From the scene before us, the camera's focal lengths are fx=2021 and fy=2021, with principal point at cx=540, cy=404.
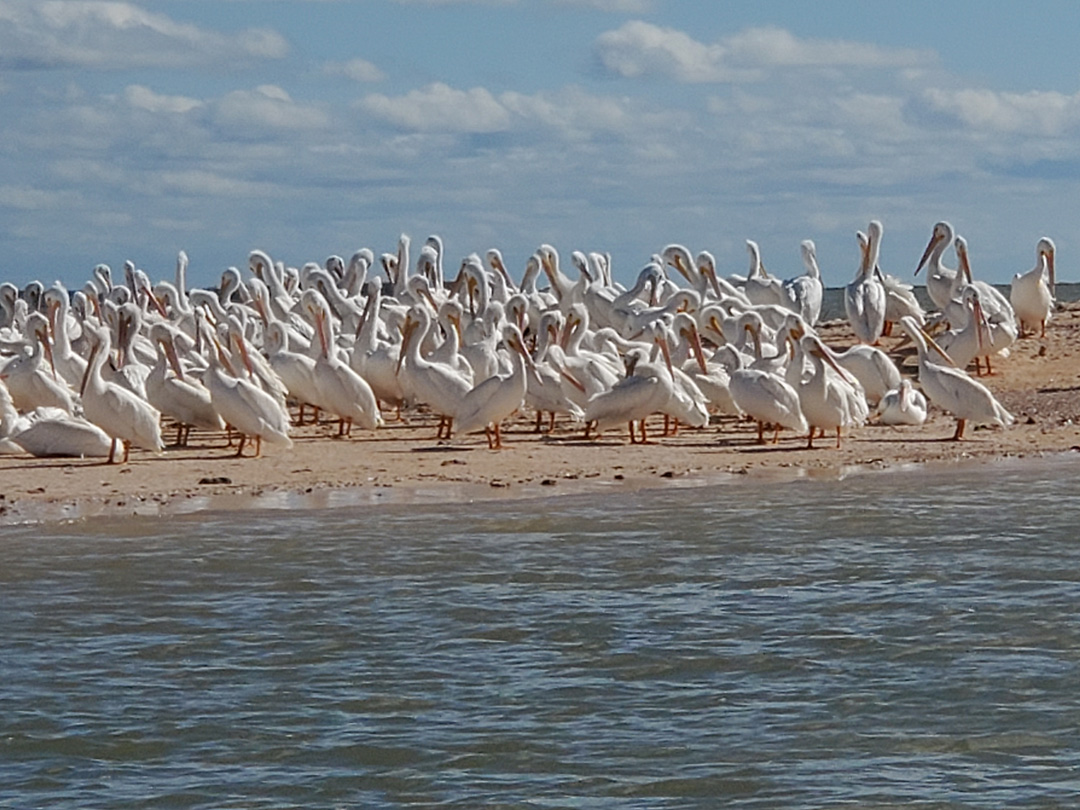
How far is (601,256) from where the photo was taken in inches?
947

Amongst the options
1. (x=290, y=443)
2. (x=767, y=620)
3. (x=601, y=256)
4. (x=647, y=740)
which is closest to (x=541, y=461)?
(x=290, y=443)

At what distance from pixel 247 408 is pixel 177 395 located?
3.35 ft

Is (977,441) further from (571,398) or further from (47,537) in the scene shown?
(47,537)

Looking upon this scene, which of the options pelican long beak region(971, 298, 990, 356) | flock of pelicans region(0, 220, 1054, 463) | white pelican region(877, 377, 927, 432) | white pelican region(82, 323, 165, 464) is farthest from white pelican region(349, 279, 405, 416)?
pelican long beak region(971, 298, 990, 356)

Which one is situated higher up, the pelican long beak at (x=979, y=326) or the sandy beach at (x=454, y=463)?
the pelican long beak at (x=979, y=326)

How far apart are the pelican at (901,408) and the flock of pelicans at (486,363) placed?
0.02m

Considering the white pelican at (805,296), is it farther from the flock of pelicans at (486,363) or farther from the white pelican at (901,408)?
the white pelican at (901,408)

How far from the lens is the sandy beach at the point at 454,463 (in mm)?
11664

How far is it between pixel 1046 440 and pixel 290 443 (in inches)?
205

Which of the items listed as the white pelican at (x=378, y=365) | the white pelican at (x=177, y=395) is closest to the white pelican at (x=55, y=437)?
the white pelican at (x=177, y=395)

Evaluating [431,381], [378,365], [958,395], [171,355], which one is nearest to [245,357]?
[171,355]

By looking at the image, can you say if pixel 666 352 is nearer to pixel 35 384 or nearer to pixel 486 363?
pixel 486 363

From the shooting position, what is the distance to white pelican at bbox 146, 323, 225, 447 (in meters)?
13.6

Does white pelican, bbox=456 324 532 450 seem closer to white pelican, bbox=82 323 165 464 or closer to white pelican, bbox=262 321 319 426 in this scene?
white pelican, bbox=262 321 319 426
